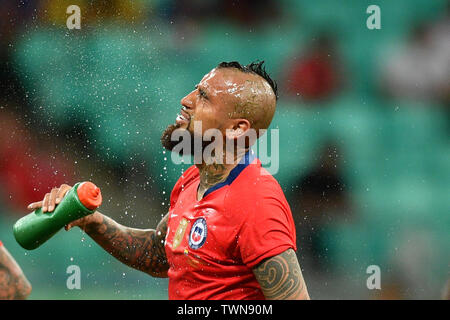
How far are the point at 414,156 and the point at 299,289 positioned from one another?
2.68 meters

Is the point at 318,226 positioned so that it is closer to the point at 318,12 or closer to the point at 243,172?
the point at 318,12

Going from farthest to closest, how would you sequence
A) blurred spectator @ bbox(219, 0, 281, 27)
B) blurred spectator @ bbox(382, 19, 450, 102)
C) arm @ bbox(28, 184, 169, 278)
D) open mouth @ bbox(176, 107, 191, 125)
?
blurred spectator @ bbox(219, 0, 281, 27) < blurred spectator @ bbox(382, 19, 450, 102) < arm @ bbox(28, 184, 169, 278) < open mouth @ bbox(176, 107, 191, 125)

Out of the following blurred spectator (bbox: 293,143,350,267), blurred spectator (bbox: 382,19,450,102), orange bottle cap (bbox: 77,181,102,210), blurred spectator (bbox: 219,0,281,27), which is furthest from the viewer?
blurred spectator (bbox: 219,0,281,27)

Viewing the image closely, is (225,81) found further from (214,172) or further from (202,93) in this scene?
(214,172)

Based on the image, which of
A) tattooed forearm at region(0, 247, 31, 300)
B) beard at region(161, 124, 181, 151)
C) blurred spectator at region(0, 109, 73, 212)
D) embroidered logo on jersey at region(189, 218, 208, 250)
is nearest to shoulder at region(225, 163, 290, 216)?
embroidered logo on jersey at region(189, 218, 208, 250)

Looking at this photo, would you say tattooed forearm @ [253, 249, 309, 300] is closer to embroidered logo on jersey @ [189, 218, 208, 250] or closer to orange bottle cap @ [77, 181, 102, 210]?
embroidered logo on jersey @ [189, 218, 208, 250]

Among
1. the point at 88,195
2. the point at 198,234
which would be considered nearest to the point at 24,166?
the point at 88,195

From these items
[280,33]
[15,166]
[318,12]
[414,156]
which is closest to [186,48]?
[280,33]

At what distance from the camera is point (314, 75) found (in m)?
4.57

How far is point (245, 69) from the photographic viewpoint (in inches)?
92.8

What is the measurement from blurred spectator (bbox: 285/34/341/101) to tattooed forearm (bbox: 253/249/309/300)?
2624 millimetres

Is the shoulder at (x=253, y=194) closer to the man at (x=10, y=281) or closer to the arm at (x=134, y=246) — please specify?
the arm at (x=134, y=246)

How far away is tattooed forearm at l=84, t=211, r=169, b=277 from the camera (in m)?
2.62

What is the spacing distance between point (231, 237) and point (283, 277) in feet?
0.73
